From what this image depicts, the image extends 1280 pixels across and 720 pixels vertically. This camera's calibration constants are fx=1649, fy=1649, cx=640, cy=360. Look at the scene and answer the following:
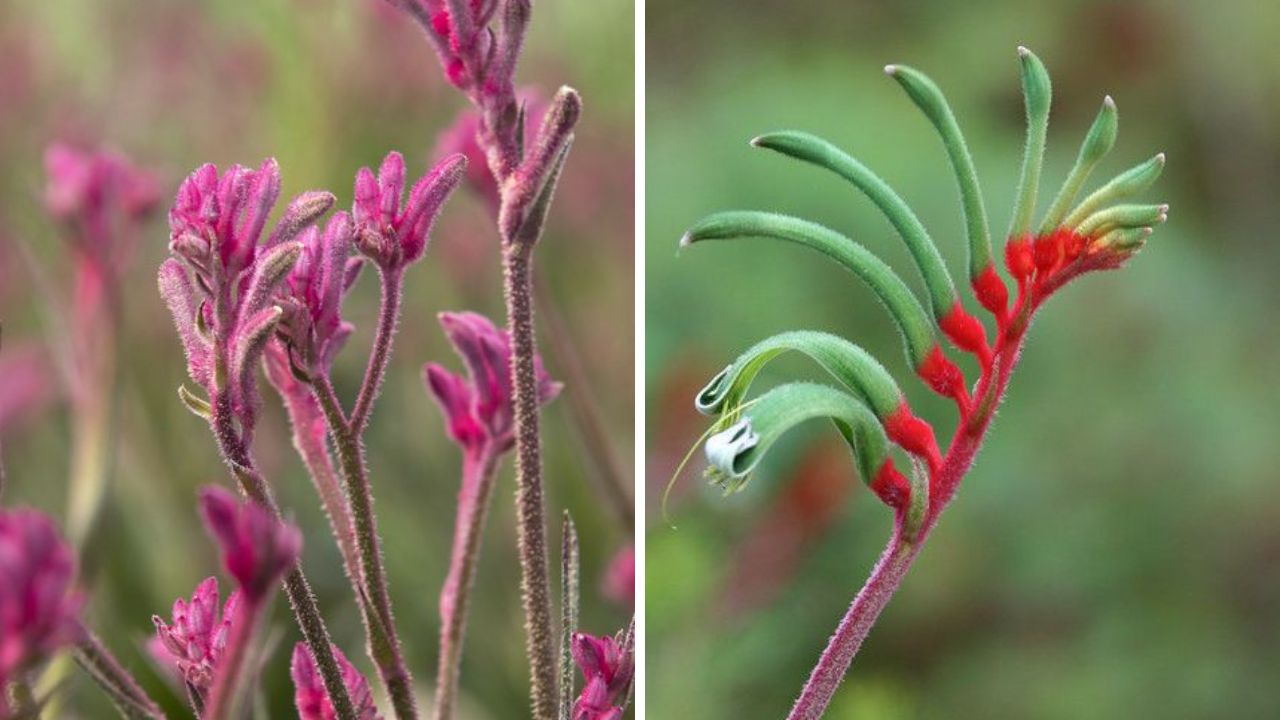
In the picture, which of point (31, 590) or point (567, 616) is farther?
point (567, 616)

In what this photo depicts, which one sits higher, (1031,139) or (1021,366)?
(1031,139)

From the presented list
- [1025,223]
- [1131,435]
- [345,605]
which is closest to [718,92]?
[1131,435]

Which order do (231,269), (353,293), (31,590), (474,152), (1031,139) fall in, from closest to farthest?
(31,590) → (231,269) → (1031,139) → (474,152) → (353,293)

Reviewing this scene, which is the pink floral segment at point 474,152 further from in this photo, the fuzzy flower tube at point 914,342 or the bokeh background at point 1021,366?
the bokeh background at point 1021,366

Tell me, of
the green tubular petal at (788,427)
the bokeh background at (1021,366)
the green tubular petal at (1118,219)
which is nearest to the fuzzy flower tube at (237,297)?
the green tubular petal at (788,427)

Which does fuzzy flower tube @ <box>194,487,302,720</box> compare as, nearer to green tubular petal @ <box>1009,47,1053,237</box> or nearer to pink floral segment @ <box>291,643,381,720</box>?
pink floral segment @ <box>291,643,381,720</box>

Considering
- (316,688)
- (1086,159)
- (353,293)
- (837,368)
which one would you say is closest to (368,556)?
(316,688)

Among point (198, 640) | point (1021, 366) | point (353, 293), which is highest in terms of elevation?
point (353, 293)

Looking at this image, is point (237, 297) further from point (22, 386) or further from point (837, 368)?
point (22, 386)
